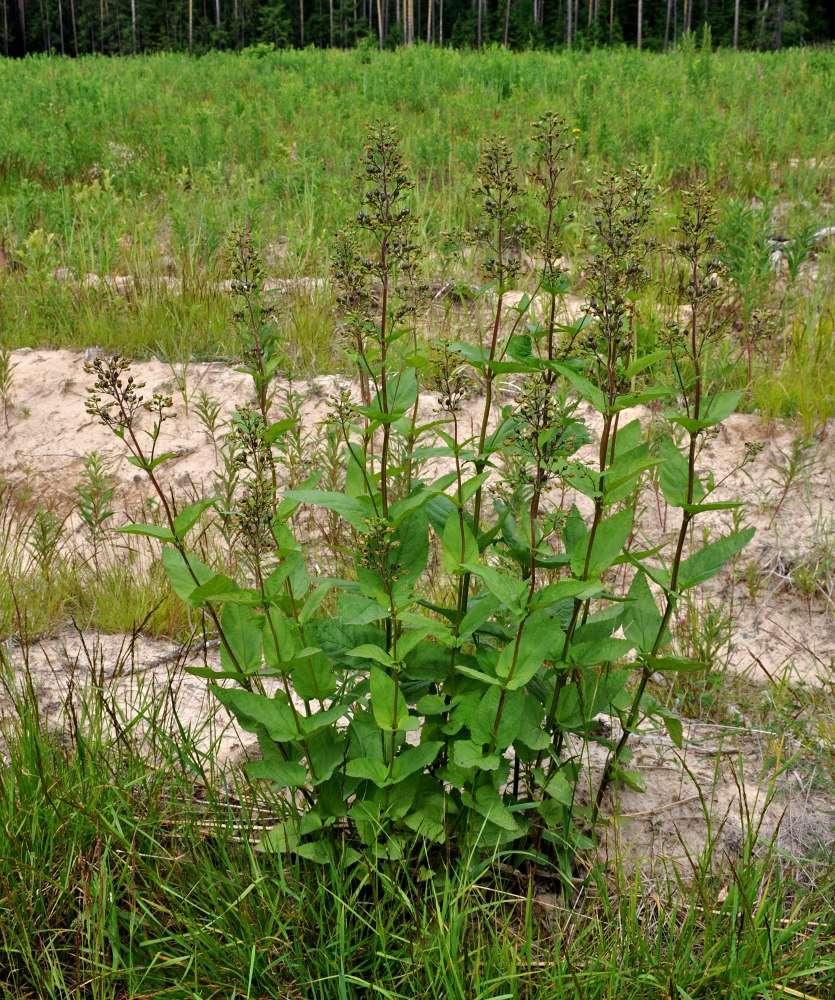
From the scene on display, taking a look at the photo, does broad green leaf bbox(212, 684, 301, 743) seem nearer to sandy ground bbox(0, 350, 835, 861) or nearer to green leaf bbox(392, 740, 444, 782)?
green leaf bbox(392, 740, 444, 782)

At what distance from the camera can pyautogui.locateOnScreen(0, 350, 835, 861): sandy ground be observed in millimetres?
2383

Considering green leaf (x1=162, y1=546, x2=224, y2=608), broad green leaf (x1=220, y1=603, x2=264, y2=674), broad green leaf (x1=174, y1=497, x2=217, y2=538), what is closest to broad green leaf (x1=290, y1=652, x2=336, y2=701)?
broad green leaf (x1=220, y1=603, x2=264, y2=674)

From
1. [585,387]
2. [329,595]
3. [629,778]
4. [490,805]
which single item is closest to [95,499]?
[329,595]

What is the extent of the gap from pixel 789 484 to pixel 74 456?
396 cm

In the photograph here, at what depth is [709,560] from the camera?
1974 mm

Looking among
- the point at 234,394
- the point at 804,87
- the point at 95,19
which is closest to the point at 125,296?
the point at 234,394

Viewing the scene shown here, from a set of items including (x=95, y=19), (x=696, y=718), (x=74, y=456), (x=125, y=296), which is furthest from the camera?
(x=95, y=19)

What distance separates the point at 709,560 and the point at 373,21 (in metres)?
76.8

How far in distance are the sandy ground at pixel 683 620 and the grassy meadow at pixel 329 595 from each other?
54 millimetres

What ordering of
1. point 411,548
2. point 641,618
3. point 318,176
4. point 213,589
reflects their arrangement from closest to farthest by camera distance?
point 213,589, point 411,548, point 641,618, point 318,176

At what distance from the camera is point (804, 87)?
10.3 metres

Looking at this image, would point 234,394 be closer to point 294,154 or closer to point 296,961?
point 296,961

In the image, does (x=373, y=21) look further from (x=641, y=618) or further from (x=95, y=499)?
(x=641, y=618)

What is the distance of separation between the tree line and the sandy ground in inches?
1835
